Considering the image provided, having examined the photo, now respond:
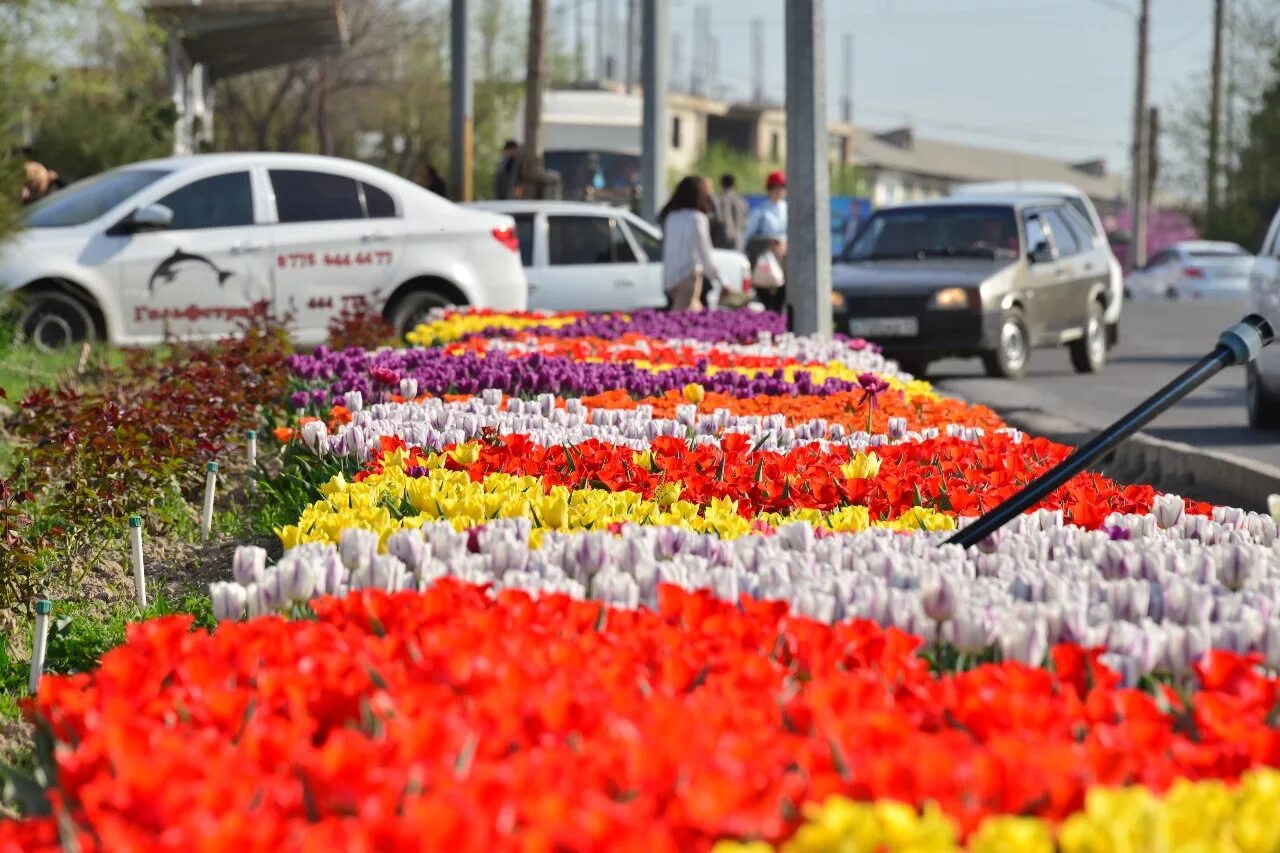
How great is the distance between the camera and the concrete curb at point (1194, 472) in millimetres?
10000

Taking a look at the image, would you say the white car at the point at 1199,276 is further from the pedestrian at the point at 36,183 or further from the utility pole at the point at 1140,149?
the pedestrian at the point at 36,183

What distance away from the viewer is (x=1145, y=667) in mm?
3508

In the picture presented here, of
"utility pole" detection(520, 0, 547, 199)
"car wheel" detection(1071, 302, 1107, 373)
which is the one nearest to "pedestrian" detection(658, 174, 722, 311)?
"car wheel" detection(1071, 302, 1107, 373)

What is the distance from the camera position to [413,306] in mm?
16594

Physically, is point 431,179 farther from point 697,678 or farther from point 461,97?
point 697,678

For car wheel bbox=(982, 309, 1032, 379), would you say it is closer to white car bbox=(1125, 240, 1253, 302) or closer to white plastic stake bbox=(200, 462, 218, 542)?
white plastic stake bbox=(200, 462, 218, 542)

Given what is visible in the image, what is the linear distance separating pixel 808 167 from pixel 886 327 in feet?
17.8

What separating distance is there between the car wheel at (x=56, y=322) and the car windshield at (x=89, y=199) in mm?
610

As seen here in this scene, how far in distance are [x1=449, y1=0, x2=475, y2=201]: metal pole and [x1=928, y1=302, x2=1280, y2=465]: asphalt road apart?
834 cm

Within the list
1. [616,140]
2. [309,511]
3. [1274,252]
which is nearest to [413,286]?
[1274,252]

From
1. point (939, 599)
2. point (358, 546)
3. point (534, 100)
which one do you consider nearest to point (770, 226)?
point (534, 100)

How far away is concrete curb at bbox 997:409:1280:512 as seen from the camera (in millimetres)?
10000

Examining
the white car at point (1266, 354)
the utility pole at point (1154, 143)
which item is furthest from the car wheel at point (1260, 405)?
the utility pole at point (1154, 143)

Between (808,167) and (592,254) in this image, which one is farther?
(592,254)
